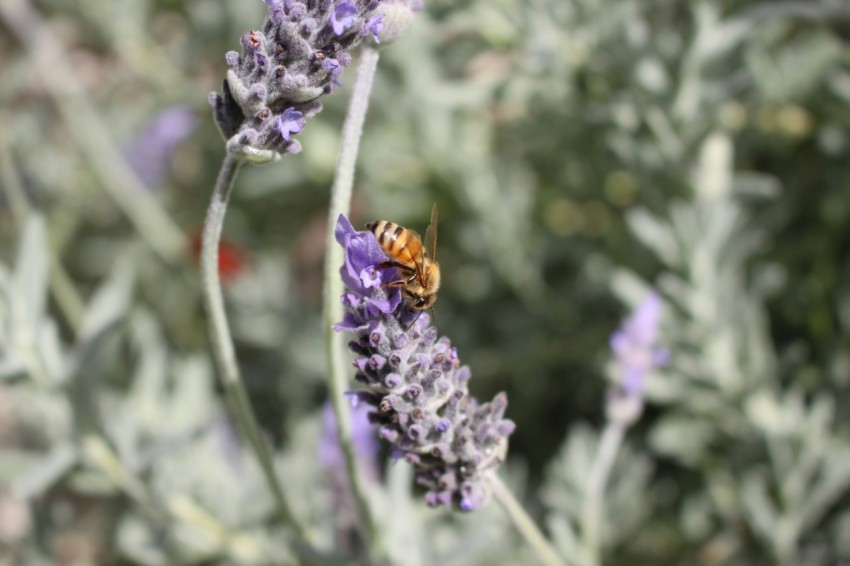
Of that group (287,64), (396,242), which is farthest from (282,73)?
(396,242)

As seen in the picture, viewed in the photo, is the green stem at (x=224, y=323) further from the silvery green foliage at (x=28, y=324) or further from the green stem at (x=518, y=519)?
the silvery green foliage at (x=28, y=324)

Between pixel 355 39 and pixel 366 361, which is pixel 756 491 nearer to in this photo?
pixel 366 361

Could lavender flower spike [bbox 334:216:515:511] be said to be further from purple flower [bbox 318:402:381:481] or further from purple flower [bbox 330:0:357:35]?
purple flower [bbox 318:402:381:481]

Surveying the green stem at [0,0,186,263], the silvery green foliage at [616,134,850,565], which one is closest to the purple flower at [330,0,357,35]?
the silvery green foliage at [616,134,850,565]

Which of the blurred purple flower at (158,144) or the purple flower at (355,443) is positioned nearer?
the purple flower at (355,443)

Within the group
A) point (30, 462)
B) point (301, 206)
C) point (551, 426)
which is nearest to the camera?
point (30, 462)

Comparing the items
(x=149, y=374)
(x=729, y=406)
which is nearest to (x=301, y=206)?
(x=149, y=374)

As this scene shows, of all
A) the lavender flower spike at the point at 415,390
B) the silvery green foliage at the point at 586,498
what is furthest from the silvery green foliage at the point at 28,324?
the silvery green foliage at the point at 586,498
